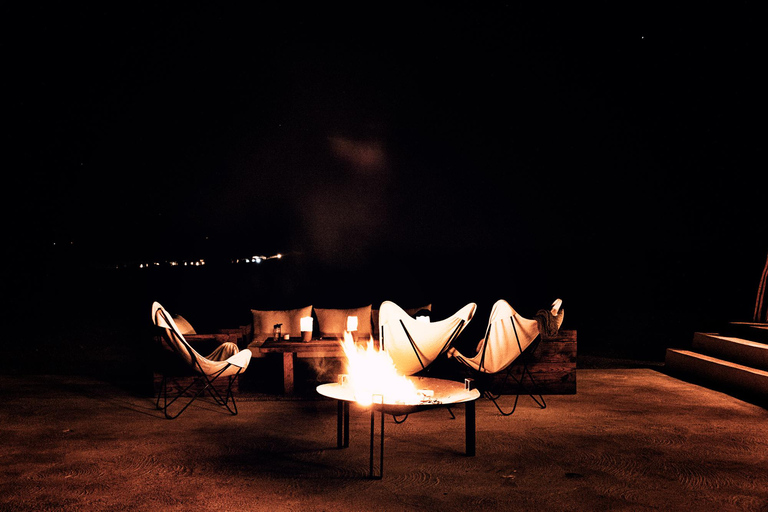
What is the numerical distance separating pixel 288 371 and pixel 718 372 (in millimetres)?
4640

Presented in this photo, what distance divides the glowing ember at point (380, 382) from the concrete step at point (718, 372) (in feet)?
11.8

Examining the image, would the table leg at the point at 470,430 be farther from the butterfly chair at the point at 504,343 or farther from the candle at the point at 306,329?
the candle at the point at 306,329

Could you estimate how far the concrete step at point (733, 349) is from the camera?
17.7 feet

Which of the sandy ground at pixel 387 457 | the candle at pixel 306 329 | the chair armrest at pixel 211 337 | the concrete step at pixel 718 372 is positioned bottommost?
the sandy ground at pixel 387 457

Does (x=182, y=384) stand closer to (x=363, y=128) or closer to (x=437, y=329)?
(x=437, y=329)

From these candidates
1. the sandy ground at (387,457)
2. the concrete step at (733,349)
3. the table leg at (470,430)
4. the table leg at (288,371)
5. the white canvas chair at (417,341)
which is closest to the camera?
the sandy ground at (387,457)

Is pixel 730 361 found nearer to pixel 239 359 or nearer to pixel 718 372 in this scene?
pixel 718 372

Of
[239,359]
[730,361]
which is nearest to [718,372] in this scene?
[730,361]

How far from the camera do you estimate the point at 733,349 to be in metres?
5.88

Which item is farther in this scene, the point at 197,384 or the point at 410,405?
the point at 197,384

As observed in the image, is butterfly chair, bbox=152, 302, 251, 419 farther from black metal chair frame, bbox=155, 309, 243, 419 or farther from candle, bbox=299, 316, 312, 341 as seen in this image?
candle, bbox=299, 316, 312, 341

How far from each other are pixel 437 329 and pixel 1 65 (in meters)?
8.37

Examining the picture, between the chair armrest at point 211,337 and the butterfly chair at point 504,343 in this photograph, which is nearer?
the butterfly chair at point 504,343

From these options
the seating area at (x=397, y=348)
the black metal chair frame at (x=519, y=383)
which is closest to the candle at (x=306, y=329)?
the seating area at (x=397, y=348)
